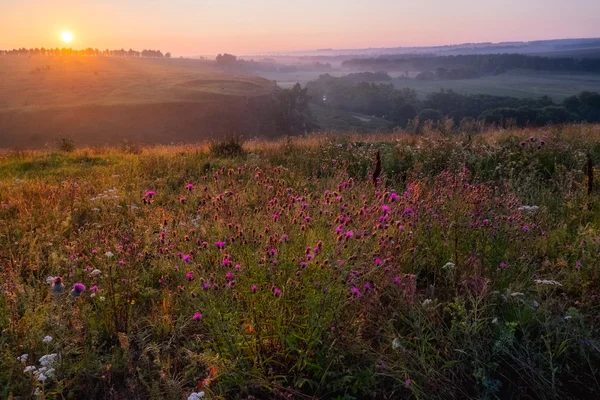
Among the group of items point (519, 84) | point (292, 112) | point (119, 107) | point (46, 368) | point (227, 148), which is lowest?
point (292, 112)

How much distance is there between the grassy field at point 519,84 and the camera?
9281 cm

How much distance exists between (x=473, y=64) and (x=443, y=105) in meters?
73.4

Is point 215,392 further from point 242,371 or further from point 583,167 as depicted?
point 583,167

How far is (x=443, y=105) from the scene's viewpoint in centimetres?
7006

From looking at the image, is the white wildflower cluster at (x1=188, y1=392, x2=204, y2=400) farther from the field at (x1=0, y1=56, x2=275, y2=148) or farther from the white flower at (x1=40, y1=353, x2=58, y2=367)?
the field at (x1=0, y1=56, x2=275, y2=148)

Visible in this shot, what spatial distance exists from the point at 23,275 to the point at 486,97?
7537 cm

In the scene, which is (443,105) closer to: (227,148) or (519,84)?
(519,84)

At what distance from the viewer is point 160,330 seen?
2.91 meters

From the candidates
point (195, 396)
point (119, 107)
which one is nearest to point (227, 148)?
point (195, 396)

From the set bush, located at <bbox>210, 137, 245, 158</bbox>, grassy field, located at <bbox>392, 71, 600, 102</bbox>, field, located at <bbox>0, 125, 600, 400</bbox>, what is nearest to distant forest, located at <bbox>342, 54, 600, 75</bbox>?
grassy field, located at <bbox>392, 71, 600, 102</bbox>

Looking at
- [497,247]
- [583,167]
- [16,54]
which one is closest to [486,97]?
[583,167]

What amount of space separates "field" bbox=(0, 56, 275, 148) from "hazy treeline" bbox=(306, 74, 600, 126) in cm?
1549

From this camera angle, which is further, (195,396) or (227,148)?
(227,148)

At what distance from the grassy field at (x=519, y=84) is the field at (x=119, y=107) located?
A: 43204mm
